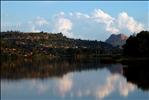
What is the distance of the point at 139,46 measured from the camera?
87250mm

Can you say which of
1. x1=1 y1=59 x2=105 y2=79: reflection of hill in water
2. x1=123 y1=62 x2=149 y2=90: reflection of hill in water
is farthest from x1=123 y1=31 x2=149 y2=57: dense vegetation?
x1=123 y1=62 x2=149 y2=90: reflection of hill in water

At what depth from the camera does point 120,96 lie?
29.7 m

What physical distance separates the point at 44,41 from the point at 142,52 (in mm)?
114521

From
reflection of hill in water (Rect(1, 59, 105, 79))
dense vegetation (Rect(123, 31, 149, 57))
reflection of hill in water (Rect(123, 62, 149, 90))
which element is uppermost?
dense vegetation (Rect(123, 31, 149, 57))

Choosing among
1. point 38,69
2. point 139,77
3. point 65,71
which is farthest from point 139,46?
point 139,77

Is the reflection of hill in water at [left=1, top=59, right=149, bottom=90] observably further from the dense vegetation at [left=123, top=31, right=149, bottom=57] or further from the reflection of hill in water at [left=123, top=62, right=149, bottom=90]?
the dense vegetation at [left=123, top=31, right=149, bottom=57]

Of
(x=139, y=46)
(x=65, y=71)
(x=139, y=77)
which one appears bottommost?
(x=65, y=71)

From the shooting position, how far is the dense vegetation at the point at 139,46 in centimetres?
8679

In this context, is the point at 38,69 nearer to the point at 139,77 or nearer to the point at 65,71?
the point at 65,71

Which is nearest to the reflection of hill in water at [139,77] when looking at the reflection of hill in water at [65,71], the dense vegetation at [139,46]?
the reflection of hill in water at [65,71]

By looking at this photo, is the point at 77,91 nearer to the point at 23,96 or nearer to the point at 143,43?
the point at 23,96

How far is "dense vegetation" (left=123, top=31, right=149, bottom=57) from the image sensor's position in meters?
86.8

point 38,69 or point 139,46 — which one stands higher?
point 139,46

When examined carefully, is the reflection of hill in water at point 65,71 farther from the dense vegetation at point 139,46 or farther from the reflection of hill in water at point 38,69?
the dense vegetation at point 139,46
